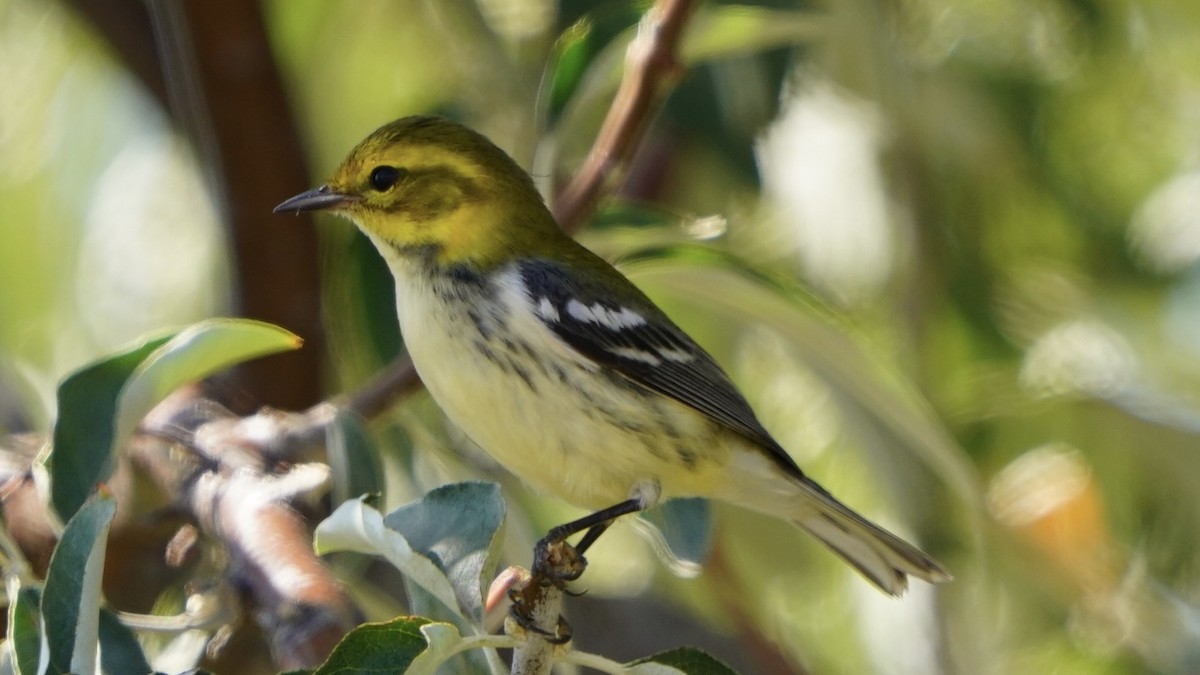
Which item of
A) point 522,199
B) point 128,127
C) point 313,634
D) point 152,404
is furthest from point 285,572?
point 128,127

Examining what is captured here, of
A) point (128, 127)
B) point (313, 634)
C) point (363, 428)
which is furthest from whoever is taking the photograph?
point (128, 127)

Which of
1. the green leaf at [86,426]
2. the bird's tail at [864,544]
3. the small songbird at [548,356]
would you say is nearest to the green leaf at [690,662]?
the small songbird at [548,356]

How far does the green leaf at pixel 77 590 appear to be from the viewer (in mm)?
1453

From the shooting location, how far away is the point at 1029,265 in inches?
131

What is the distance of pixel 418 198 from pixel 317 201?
156 millimetres

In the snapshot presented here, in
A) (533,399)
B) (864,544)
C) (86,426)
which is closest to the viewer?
(86,426)

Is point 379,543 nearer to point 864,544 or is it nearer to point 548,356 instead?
point 548,356

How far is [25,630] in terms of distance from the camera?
4.94 feet

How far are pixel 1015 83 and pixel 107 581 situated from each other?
6.70 feet

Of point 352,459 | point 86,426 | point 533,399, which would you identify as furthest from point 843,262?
point 86,426

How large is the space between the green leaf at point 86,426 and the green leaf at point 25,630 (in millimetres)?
178

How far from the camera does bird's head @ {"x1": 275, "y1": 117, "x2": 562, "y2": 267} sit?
2.38 metres

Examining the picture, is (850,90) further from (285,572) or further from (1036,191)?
(285,572)

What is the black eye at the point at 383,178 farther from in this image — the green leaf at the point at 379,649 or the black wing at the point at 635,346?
the green leaf at the point at 379,649
